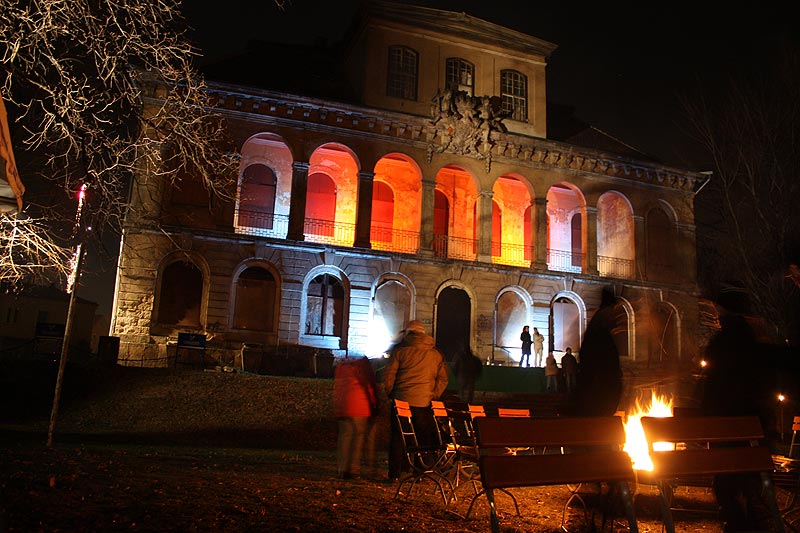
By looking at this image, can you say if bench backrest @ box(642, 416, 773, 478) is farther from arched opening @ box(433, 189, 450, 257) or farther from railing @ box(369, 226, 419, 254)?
arched opening @ box(433, 189, 450, 257)

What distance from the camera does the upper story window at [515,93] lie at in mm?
28984

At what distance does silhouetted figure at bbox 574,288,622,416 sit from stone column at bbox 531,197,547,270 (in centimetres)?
2182

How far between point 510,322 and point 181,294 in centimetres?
1378

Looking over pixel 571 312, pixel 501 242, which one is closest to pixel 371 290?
pixel 501 242

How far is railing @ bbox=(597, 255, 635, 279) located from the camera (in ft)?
97.3

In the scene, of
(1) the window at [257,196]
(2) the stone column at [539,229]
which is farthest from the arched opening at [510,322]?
(1) the window at [257,196]

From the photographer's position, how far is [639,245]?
2959cm

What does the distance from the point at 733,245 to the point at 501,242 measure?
11.3 meters

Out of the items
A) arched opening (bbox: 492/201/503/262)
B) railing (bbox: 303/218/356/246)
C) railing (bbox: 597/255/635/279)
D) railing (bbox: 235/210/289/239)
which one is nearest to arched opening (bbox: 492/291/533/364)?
arched opening (bbox: 492/201/503/262)

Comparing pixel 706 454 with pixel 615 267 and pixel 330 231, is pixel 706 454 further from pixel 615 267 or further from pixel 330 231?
pixel 615 267

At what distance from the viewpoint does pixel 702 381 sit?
5.82 meters

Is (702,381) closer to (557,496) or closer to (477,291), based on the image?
(557,496)

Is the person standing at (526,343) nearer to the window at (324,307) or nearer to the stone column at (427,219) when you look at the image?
the stone column at (427,219)

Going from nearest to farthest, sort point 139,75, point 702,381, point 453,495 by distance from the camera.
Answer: point 702,381 → point 453,495 → point 139,75
